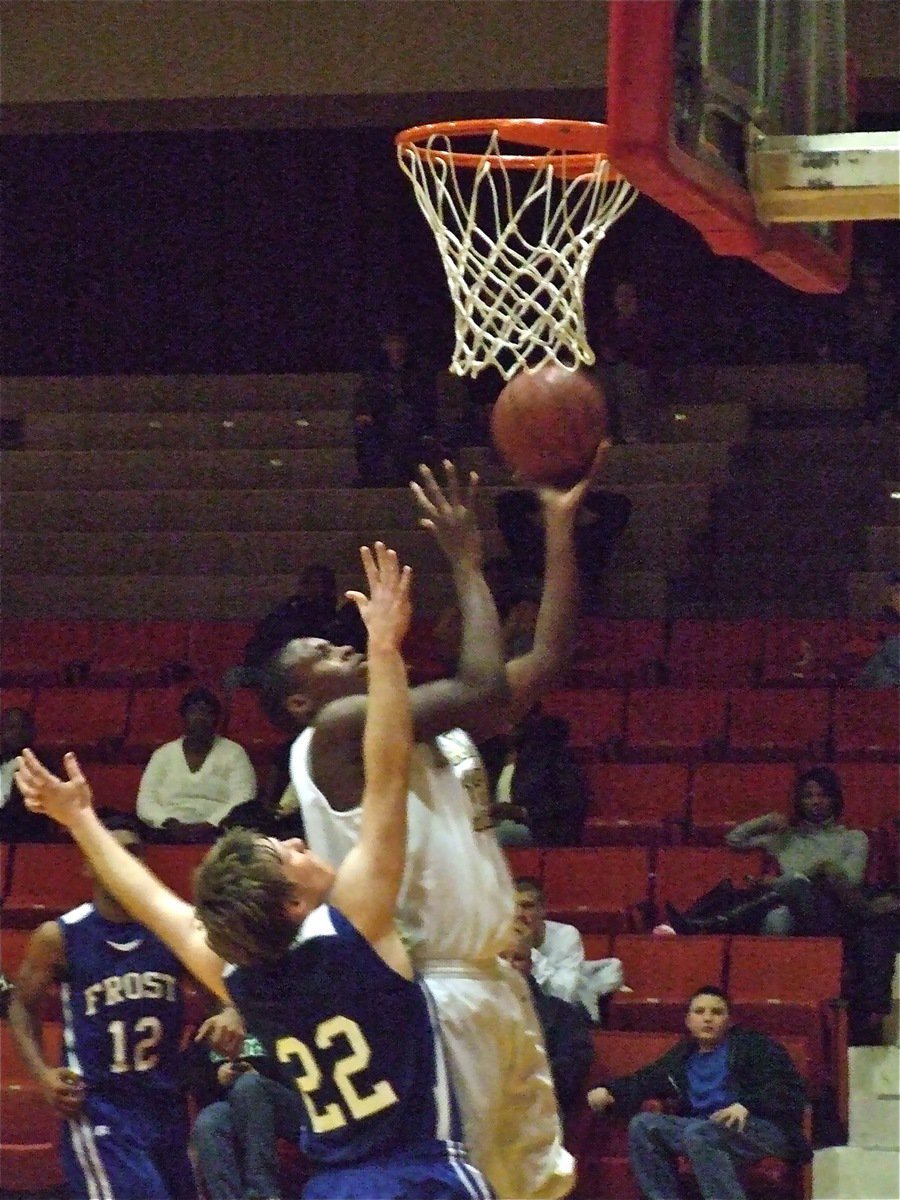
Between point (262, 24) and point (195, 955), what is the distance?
668 cm

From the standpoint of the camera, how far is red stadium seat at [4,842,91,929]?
6.91m

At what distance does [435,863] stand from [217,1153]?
96.7 inches

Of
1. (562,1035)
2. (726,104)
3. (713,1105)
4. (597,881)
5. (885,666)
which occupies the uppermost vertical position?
(726,104)

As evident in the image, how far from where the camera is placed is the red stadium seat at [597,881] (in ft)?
21.8

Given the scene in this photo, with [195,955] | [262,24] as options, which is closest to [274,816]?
[195,955]

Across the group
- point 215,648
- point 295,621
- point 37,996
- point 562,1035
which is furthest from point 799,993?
point 215,648

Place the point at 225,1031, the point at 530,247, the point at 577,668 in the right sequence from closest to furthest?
the point at 530,247 < the point at 225,1031 < the point at 577,668

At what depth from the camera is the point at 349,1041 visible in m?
2.98

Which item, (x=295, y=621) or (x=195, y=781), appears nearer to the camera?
(x=195, y=781)

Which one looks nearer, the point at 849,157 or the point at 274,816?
the point at 849,157

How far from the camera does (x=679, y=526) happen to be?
960cm

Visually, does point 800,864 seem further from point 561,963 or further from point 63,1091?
point 63,1091

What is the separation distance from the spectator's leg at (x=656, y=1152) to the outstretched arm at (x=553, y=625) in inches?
96.9

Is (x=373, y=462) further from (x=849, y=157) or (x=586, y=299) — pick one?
(x=849, y=157)
